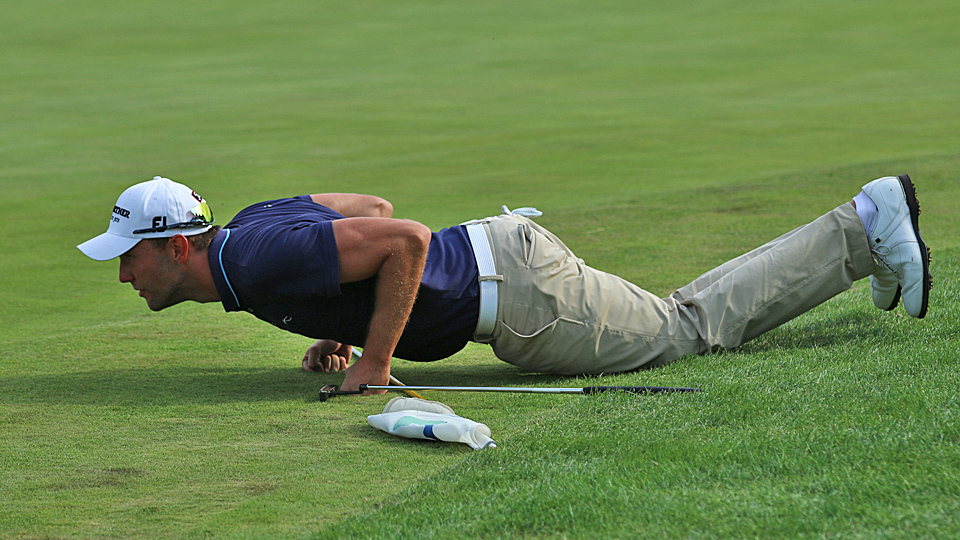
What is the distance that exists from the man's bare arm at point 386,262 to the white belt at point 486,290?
0.32m

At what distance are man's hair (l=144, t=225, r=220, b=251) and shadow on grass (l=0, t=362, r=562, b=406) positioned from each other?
0.62 m

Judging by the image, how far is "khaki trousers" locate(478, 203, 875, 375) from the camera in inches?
179

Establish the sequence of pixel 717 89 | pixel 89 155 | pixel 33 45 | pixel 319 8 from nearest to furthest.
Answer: pixel 89 155 < pixel 717 89 < pixel 33 45 < pixel 319 8

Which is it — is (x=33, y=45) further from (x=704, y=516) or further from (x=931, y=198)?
(x=704, y=516)

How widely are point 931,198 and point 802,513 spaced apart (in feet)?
23.6

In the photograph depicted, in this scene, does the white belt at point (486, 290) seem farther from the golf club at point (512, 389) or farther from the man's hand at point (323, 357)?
the man's hand at point (323, 357)

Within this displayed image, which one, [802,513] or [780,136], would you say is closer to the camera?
[802,513]

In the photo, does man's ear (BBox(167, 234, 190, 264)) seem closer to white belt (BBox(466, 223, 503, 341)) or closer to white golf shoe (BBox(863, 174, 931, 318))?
Answer: white belt (BBox(466, 223, 503, 341))

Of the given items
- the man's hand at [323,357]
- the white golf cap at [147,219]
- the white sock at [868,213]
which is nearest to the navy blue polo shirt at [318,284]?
the white golf cap at [147,219]

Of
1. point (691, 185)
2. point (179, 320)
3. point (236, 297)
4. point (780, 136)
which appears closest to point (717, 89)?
point (780, 136)

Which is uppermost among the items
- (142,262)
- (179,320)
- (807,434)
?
(142,262)

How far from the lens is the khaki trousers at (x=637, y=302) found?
14.9 feet

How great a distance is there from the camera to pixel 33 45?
26.4 m

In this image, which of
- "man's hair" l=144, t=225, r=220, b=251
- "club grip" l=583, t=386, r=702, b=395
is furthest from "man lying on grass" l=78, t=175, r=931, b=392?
"club grip" l=583, t=386, r=702, b=395
